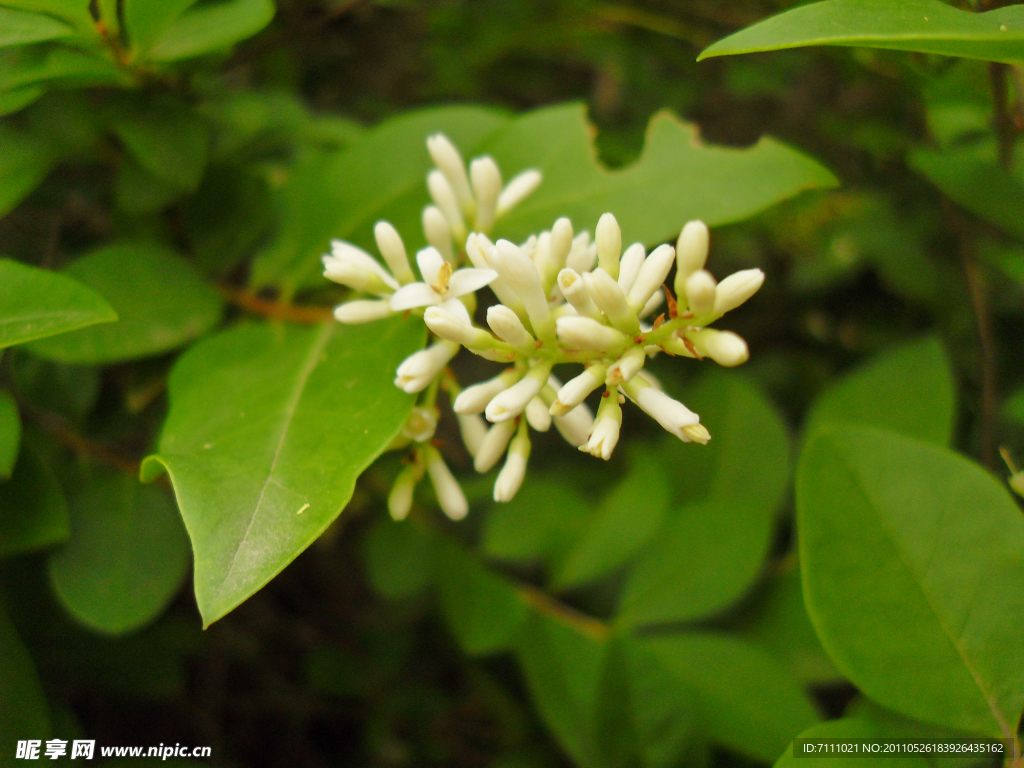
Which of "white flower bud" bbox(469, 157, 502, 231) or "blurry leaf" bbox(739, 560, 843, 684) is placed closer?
"white flower bud" bbox(469, 157, 502, 231)

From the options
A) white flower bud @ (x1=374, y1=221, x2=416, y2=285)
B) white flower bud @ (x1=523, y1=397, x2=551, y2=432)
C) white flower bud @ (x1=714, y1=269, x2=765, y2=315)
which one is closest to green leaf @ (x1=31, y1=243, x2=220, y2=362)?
white flower bud @ (x1=374, y1=221, x2=416, y2=285)

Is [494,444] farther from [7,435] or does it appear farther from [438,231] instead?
[7,435]

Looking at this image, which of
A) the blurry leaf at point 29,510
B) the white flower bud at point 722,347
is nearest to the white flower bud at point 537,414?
the white flower bud at point 722,347

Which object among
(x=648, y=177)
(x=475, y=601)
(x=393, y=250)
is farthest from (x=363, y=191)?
(x=475, y=601)

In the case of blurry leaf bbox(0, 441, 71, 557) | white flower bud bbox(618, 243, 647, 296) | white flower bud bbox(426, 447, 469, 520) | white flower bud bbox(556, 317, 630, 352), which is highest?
white flower bud bbox(618, 243, 647, 296)

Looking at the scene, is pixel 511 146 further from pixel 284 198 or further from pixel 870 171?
pixel 870 171

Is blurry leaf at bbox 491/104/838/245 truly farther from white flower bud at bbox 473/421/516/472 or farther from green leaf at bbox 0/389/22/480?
green leaf at bbox 0/389/22/480

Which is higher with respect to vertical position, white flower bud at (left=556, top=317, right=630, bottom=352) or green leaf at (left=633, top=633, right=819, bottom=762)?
white flower bud at (left=556, top=317, right=630, bottom=352)
